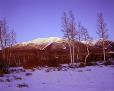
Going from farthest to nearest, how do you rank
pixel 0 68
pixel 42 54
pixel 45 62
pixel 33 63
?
pixel 42 54 → pixel 45 62 → pixel 33 63 → pixel 0 68

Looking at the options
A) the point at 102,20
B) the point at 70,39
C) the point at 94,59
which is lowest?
the point at 94,59

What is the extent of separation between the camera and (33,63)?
2803 cm

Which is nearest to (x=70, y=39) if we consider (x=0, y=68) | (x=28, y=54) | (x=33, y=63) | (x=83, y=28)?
(x=83, y=28)

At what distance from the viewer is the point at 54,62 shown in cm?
2917

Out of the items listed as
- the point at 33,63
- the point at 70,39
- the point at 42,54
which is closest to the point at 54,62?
the point at 33,63

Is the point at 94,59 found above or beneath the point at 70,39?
beneath

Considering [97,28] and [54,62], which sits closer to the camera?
[54,62]

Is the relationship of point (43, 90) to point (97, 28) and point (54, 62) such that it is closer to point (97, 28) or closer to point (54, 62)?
point (54, 62)

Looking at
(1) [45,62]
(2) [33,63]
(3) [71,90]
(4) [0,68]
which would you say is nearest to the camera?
(3) [71,90]

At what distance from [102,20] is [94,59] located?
23.3 feet

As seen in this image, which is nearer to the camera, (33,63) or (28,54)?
(33,63)

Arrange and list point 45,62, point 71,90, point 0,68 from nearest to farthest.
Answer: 1. point 71,90
2. point 0,68
3. point 45,62

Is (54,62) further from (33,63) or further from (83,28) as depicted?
(83,28)

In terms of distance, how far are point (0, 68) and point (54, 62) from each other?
10585 mm
